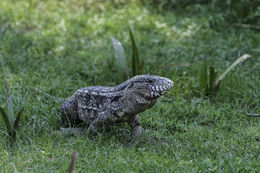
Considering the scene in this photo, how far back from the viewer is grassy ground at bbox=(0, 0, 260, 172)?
13.5 ft

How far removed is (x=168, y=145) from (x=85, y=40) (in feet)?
13.1

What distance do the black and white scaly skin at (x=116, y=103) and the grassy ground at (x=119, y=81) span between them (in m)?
0.22

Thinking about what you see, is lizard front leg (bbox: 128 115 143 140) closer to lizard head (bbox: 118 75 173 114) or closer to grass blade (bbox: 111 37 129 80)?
lizard head (bbox: 118 75 173 114)

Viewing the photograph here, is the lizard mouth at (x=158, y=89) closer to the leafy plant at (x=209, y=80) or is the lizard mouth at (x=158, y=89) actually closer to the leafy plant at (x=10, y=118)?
the leafy plant at (x=10, y=118)

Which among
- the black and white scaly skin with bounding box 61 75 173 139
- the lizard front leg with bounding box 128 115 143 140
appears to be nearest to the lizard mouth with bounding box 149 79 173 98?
the black and white scaly skin with bounding box 61 75 173 139


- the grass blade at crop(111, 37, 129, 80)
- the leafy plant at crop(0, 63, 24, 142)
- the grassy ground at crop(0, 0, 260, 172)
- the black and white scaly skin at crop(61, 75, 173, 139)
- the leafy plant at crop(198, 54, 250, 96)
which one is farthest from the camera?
the leafy plant at crop(198, 54, 250, 96)

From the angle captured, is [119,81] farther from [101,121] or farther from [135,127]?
[101,121]

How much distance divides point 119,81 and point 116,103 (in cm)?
157

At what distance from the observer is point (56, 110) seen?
5.12 meters

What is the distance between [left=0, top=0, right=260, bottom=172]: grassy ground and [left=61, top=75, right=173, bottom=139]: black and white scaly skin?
0.22 metres

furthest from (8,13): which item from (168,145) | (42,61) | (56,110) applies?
(168,145)

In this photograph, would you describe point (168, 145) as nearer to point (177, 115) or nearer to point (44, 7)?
point (177, 115)

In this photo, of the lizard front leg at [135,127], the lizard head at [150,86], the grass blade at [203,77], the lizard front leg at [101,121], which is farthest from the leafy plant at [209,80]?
the lizard front leg at [101,121]

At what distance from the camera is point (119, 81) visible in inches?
235
